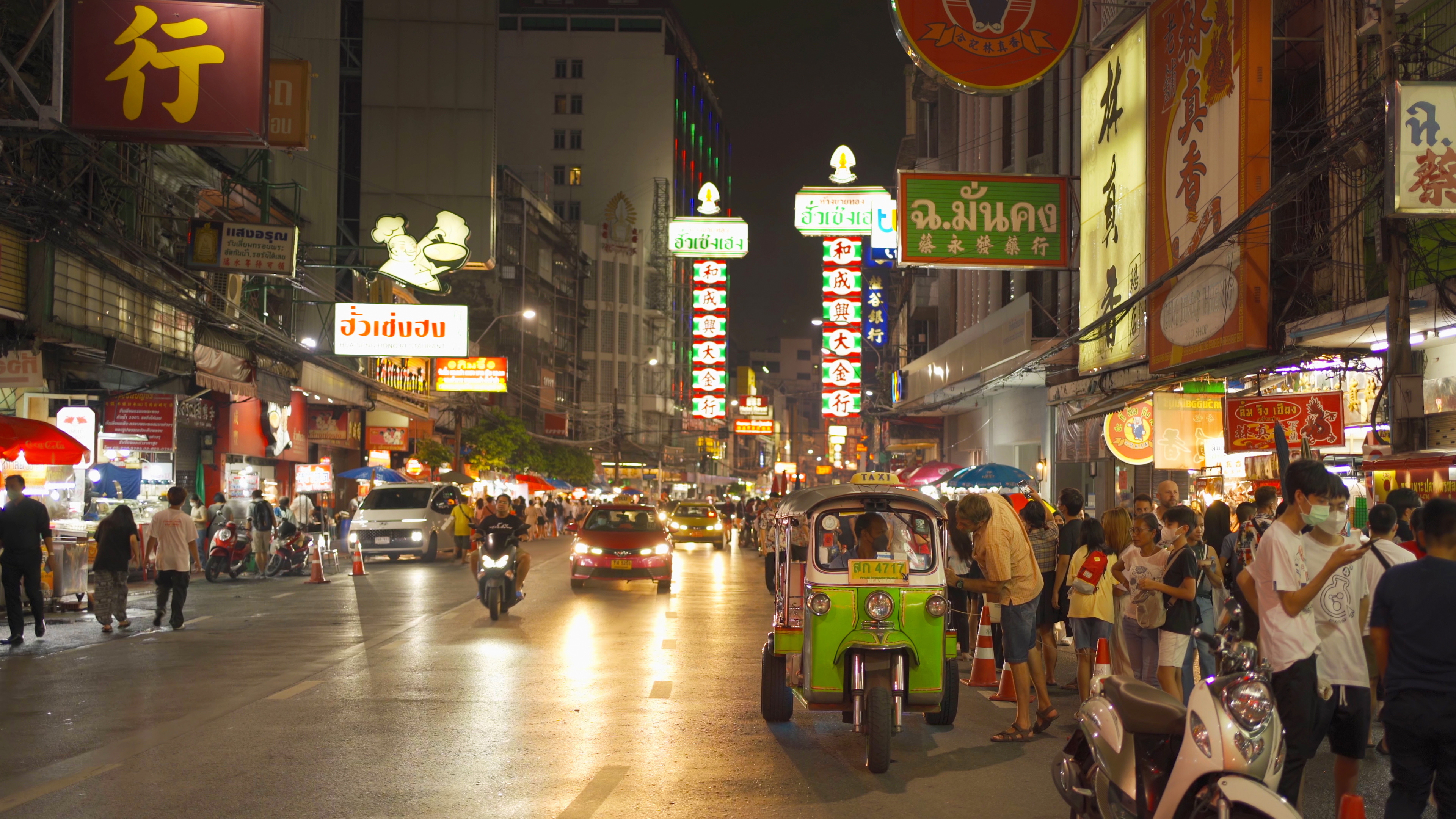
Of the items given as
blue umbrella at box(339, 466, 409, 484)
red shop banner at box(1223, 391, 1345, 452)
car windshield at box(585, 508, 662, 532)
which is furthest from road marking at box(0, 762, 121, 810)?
blue umbrella at box(339, 466, 409, 484)

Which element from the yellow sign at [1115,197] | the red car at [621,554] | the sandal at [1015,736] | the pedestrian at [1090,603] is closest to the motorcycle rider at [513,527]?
the red car at [621,554]

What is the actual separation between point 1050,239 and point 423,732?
1351 centimetres

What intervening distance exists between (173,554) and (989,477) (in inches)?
483

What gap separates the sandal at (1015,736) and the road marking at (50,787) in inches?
233

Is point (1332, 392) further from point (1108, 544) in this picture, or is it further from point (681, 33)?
point (681, 33)

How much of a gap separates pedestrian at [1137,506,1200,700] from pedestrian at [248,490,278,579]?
21.2m

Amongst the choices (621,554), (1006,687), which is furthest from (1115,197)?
(1006,687)

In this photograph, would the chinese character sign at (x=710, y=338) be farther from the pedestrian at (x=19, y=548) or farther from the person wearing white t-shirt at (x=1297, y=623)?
the person wearing white t-shirt at (x=1297, y=623)

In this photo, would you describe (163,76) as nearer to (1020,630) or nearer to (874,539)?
(874,539)

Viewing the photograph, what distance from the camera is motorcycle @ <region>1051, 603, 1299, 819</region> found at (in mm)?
4930

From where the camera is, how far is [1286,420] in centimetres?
1505

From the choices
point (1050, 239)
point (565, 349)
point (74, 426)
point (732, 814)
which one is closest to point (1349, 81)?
point (1050, 239)

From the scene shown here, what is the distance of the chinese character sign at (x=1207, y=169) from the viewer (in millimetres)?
15250

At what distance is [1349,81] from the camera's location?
568 inches
